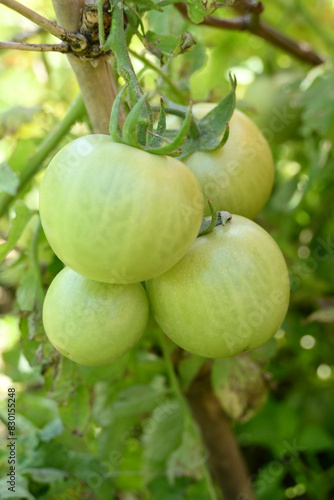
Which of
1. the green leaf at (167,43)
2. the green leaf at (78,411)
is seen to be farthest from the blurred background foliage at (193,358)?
the green leaf at (167,43)

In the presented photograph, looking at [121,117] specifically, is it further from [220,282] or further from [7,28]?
[7,28]

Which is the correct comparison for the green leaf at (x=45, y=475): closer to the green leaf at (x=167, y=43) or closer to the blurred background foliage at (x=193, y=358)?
the blurred background foliage at (x=193, y=358)

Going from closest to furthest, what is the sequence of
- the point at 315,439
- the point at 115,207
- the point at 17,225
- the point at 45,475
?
the point at 115,207
the point at 17,225
the point at 45,475
the point at 315,439

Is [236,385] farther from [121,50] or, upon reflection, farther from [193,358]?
[121,50]

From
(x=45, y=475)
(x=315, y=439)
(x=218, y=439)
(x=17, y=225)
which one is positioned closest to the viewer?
(x=17, y=225)

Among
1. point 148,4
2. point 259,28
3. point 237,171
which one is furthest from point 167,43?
point 259,28

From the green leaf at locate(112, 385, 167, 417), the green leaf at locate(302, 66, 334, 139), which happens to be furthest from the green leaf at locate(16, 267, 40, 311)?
the green leaf at locate(302, 66, 334, 139)
